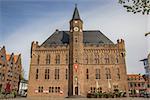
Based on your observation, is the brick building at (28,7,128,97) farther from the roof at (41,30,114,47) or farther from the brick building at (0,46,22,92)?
the brick building at (0,46,22,92)

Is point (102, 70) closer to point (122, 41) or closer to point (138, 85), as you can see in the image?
point (122, 41)

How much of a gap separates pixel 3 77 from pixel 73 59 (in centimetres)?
2267

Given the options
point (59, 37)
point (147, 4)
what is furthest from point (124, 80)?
point (147, 4)

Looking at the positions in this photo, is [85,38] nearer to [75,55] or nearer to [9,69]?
[75,55]

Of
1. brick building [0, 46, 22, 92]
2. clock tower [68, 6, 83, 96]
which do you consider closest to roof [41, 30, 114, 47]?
clock tower [68, 6, 83, 96]

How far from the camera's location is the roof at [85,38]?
44562mm

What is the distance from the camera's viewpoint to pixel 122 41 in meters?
42.9

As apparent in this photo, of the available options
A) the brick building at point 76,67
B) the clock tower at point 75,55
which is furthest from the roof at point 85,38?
the clock tower at point 75,55

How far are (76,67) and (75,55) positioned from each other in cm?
251

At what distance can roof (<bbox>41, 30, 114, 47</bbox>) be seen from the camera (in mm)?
44562

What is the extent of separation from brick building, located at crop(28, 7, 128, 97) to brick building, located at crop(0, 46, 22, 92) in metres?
12.7

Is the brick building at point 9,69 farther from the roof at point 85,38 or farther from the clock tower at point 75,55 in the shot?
the clock tower at point 75,55

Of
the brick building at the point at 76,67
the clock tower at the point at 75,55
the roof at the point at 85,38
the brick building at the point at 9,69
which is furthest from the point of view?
the brick building at the point at 9,69

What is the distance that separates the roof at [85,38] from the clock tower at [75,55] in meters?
2.62
